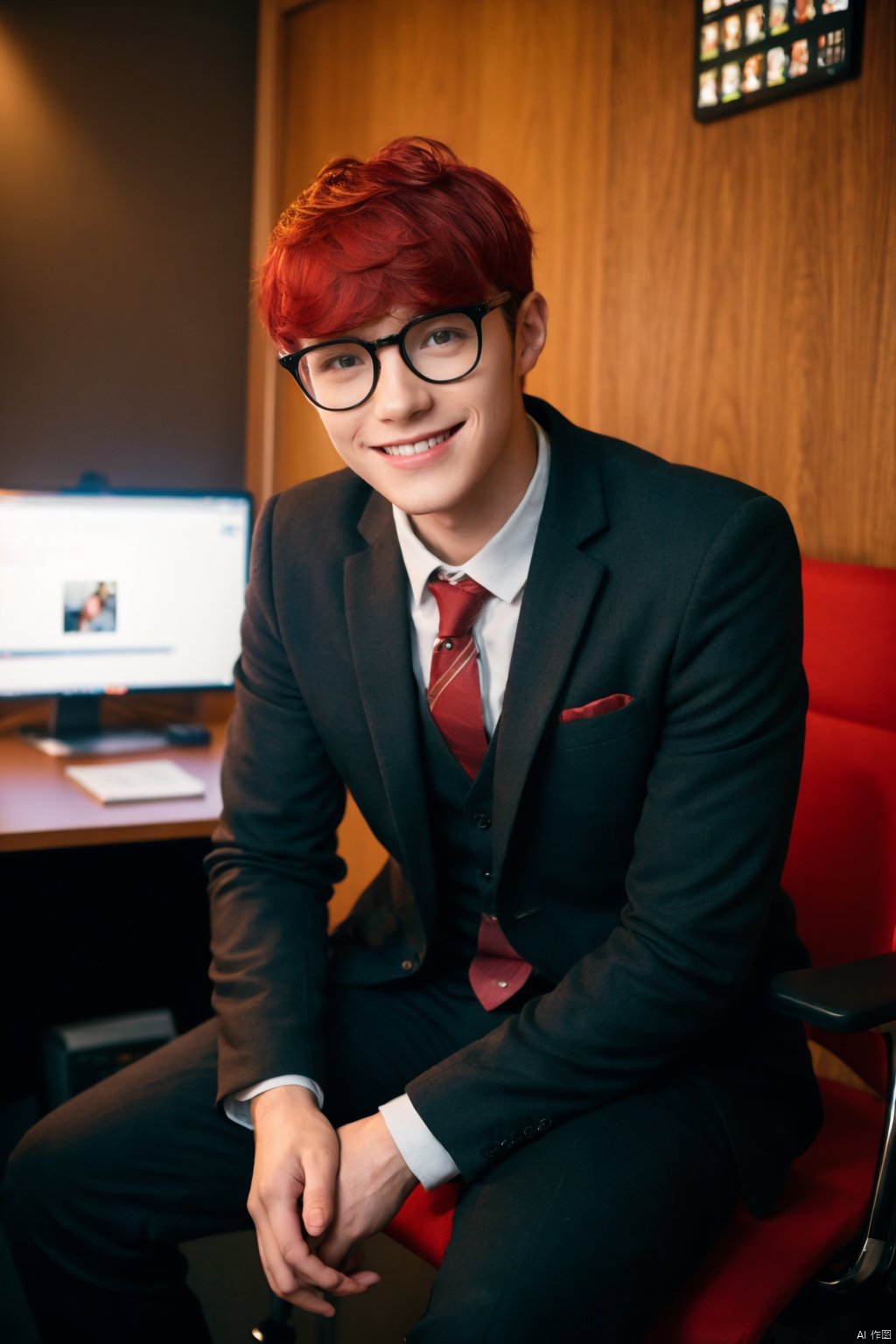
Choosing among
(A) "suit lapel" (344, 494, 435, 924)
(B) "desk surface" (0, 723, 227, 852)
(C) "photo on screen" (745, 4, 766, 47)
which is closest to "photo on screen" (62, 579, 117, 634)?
(B) "desk surface" (0, 723, 227, 852)

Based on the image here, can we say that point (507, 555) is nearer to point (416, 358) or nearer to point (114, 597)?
point (416, 358)

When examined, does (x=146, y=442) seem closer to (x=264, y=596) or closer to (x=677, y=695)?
(x=264, y=596)

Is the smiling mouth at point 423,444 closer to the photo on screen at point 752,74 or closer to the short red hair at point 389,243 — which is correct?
the short red hair at point 389,243

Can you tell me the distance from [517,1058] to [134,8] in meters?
2.34

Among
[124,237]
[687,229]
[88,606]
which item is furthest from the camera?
[124,237]

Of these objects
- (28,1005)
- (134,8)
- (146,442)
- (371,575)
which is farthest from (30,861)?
(134,8)

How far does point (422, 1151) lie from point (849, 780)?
2.19 feet

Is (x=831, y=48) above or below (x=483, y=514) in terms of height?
above

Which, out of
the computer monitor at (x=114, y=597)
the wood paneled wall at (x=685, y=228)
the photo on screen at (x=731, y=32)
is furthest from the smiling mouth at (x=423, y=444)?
the computer monitor at (x=114, y=597)

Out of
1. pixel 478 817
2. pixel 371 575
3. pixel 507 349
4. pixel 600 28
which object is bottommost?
pixel 478 817

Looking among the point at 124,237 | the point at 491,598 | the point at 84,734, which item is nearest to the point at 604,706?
the point at 491,598

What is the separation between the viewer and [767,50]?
1848 mm

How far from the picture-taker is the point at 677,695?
4.10 ft

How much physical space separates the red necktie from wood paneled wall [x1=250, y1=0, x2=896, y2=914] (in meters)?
0.74
